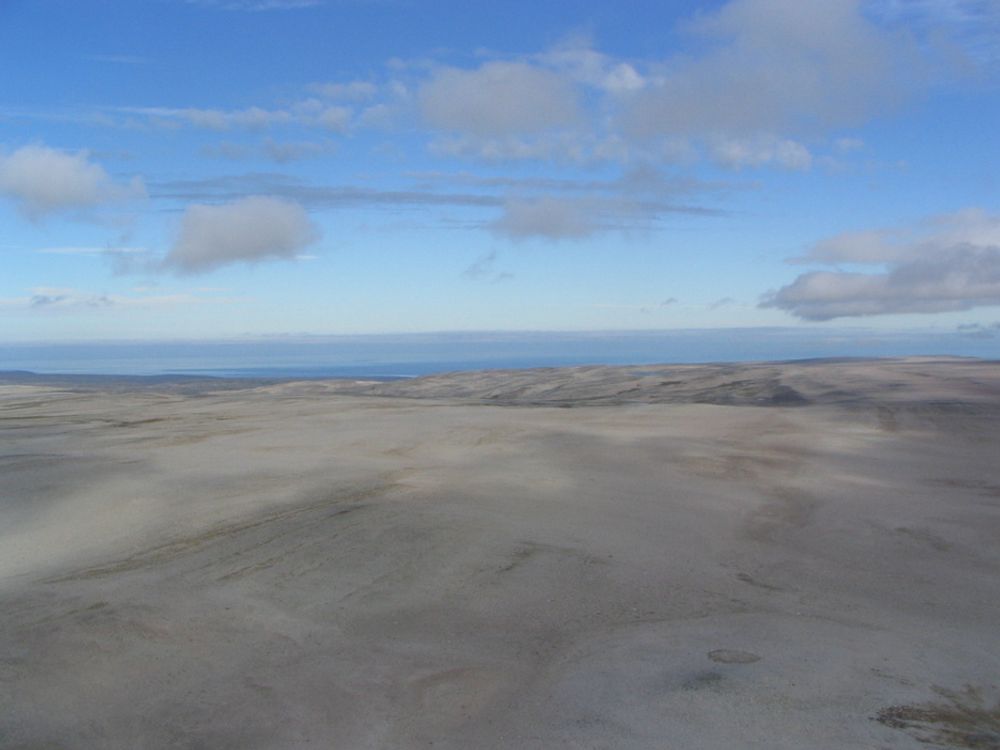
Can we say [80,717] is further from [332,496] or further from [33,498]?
[33,498]

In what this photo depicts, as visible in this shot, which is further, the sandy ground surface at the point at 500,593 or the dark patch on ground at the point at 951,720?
the sandy ground surface at the point at 500,593

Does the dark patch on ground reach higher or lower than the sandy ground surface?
lower

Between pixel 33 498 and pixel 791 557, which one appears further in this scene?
pixel 33 498

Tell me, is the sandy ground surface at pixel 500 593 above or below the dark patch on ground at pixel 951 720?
above

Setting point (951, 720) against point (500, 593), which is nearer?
point (951, 720)

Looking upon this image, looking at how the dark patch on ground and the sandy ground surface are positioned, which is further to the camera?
the sandy ground surface

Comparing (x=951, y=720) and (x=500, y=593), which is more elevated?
(x=500, y=593)

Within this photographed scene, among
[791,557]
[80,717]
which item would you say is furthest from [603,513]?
[80,717]

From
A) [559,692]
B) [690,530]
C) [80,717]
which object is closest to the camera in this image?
[80,717]
